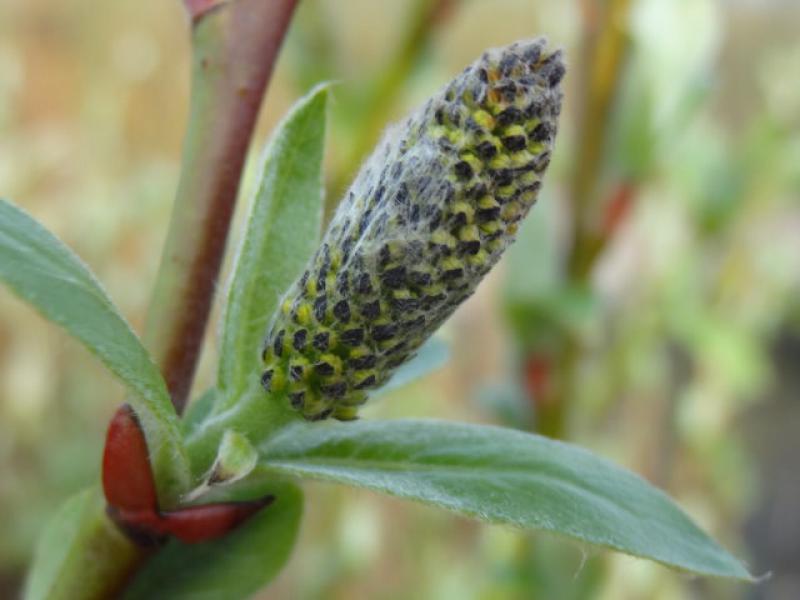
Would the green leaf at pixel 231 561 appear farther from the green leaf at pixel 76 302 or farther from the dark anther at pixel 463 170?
the dark anther at pixel 463 170

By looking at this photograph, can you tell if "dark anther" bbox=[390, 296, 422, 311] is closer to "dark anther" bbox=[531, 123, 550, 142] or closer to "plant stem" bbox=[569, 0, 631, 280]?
"dark anther" bbox=[531, 123, 550, 142]

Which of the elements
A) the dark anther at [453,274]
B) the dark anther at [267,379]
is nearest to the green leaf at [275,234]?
the dark anther at [267,379]

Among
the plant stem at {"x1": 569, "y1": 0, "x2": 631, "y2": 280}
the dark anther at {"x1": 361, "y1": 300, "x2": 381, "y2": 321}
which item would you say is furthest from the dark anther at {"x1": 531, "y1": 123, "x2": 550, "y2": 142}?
the plant stem at {"x1": 569, "y1": 0, "x2": 631, "y2": 280}

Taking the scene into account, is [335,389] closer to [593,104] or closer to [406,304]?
[406,304]

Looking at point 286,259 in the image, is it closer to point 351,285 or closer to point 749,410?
point 351,285

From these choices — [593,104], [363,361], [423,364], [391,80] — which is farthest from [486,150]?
[391,80]

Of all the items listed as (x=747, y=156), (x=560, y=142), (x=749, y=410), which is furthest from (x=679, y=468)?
(x=749, y=410)
